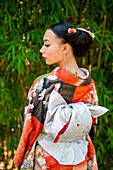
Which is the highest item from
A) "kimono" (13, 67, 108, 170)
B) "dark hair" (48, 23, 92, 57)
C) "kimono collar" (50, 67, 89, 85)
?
"dark hair" (48, 23, 92, 57)

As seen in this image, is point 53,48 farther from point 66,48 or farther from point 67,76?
point 67,76

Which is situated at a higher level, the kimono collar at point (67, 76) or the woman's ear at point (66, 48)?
the woman's ear at point (66, 48)

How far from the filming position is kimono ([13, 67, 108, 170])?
1.24 metres

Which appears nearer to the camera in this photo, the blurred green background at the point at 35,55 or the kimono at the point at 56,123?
the kimono at the point at 56,123

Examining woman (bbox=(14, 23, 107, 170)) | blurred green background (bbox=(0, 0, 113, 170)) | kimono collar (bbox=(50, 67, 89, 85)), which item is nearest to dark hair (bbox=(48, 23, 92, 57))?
woman (bbox=(14, 23, 107, 170))

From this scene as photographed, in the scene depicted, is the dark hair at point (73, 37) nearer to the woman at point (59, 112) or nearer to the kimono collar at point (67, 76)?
the woman at point (59, 112)

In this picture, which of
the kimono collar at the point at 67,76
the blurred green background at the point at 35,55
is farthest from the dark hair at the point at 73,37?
the blurred green background at the point at 35,55

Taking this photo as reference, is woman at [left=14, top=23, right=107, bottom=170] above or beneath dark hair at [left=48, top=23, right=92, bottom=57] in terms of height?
beneath

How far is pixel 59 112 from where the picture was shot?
1224 mm

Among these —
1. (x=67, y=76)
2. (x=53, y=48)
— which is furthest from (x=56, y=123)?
(x=53, y=48)

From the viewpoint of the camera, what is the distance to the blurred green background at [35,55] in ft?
6.54

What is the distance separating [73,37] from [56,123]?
489 mm

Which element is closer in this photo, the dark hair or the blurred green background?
the dark hair

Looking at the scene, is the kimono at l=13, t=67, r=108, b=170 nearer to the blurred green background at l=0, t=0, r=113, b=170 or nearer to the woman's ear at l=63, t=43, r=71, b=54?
the woman's ear at l=63, t=43, r=71, b=54
